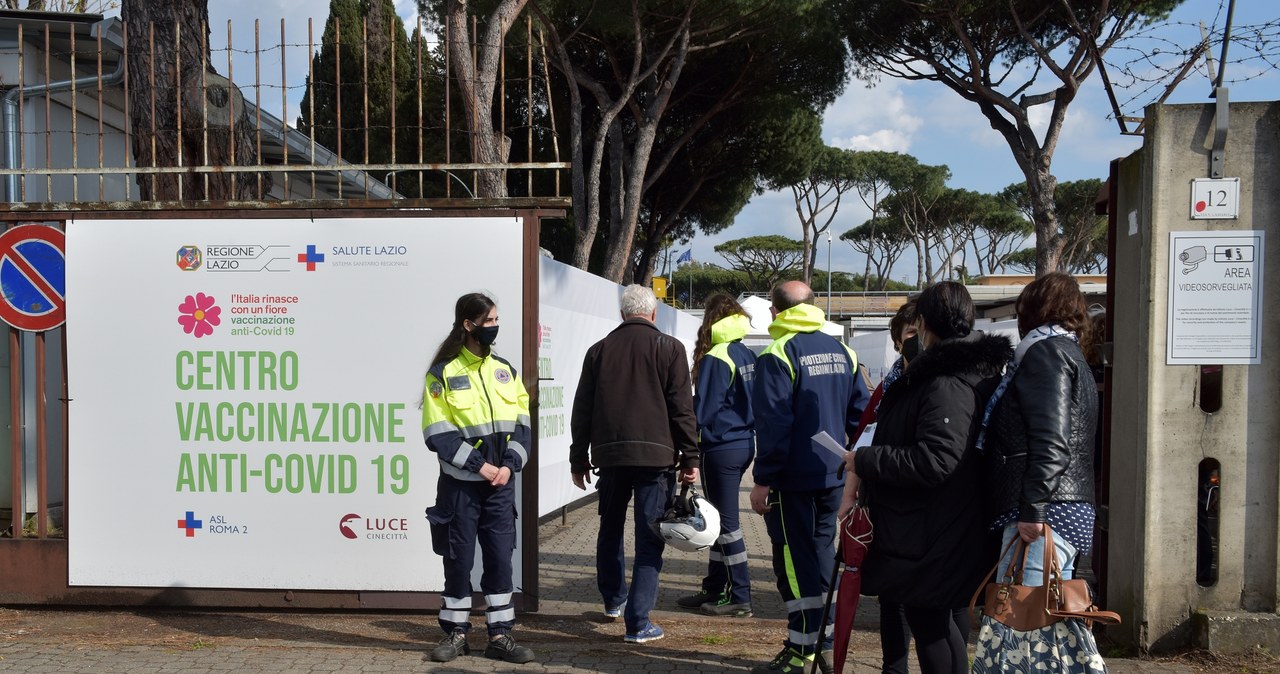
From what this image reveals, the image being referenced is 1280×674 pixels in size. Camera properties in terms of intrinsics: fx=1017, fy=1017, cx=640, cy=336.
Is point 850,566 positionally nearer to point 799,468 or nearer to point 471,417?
point 799,468

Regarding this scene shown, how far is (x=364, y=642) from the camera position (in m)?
5.26

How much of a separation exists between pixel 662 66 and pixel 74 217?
53.1 ft

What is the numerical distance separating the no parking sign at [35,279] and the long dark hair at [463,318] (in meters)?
2.46

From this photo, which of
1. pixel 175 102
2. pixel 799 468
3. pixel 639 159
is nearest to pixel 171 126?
pixel 175 102

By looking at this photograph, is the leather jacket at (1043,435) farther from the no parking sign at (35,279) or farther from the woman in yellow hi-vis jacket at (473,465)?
the no parking sign at (35,279)

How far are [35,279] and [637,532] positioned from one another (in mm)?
3701

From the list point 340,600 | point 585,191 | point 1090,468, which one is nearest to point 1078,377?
point 1090,468

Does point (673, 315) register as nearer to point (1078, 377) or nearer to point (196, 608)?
point (196, 608)

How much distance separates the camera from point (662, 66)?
20.7 m

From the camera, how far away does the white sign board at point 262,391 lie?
5.62m

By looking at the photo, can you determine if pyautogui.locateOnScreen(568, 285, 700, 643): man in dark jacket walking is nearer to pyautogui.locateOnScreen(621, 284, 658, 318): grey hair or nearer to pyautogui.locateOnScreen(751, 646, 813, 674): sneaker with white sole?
pyautogui.locateOnScreen(621, 284, 658, 318): grey hair

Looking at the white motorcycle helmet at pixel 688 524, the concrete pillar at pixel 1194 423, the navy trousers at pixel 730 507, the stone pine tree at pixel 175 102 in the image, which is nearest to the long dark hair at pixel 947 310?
the concrete pillar at pixel 1194 423

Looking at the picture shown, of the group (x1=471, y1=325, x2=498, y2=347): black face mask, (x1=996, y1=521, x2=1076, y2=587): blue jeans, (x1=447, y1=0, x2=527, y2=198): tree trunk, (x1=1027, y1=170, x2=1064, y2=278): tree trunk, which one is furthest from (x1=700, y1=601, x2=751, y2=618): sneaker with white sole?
(x1=1027, y1=170, x2=1064, y2=278): tree trunk

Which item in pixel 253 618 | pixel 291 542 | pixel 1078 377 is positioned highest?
pixel 1078 377
